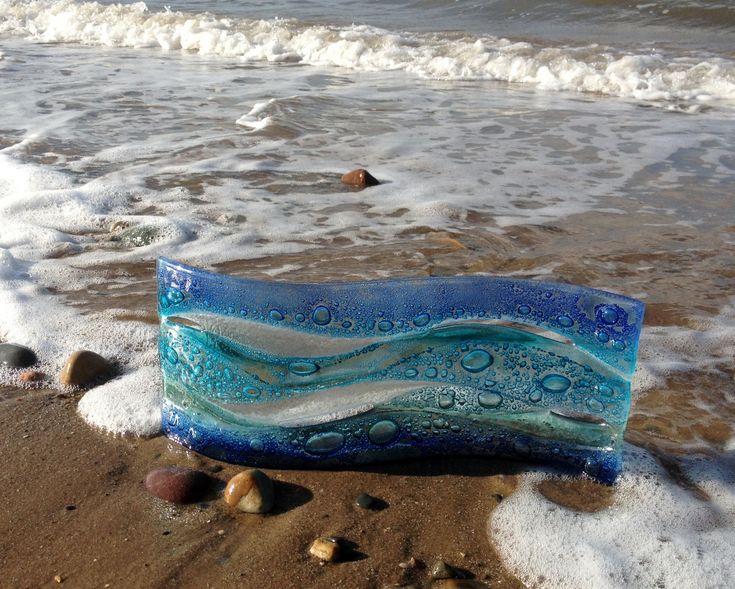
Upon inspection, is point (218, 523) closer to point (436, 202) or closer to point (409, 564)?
point (409, 564)

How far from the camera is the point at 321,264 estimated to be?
345 cm

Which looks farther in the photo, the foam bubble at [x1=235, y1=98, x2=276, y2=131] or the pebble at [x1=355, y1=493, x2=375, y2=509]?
the foam bubble at [x1=235, y1=98, x2=276, y2=131]

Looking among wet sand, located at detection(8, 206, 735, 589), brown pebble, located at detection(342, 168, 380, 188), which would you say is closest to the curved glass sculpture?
wet sand, located at detection(8, 206, 735, 589)

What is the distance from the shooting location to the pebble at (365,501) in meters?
1.87

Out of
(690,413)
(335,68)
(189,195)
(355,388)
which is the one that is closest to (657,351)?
(690,413)

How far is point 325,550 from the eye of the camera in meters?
1.71

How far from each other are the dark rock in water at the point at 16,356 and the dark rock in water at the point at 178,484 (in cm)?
80

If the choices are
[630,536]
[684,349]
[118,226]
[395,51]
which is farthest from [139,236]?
[395,51]

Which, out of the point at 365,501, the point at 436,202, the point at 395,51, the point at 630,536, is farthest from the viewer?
the point at 395,51

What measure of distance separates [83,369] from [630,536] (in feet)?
5.14

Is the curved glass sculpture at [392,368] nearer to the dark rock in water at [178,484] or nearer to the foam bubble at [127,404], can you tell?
the dark rock in water at [178,484]

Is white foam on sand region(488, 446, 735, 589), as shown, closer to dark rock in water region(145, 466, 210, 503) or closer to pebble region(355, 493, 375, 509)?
pebble region(355, 493, 375, 509)

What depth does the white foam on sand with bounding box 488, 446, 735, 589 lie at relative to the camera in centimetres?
166

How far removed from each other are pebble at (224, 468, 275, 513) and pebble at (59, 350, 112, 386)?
751 mm
